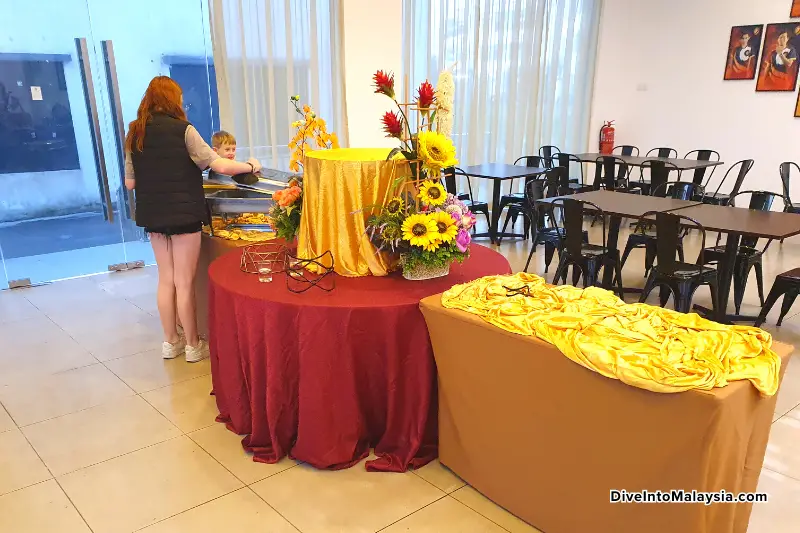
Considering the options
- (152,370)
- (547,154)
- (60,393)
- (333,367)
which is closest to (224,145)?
(152,370)

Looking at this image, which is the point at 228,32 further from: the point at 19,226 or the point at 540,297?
the point at 540,297

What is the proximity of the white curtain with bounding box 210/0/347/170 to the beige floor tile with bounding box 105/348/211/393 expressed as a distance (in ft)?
8.69

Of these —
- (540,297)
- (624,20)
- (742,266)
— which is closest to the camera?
(540,297)

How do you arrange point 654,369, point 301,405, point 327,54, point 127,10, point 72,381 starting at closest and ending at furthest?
point 654,369
point 301,405
point 72,381
point 127,10
point 327,54

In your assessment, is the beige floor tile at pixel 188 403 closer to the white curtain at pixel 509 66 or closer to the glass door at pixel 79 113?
the glass door at pixel 79 113

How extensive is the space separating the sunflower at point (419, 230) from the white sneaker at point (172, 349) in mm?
1938

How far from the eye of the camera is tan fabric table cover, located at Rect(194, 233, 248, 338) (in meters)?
3.25

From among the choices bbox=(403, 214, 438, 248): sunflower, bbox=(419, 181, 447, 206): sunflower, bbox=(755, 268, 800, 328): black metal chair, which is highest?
bbox=(419, 181, 447, 206): sunflower

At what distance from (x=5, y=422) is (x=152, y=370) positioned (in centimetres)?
74

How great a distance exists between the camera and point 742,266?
403cm

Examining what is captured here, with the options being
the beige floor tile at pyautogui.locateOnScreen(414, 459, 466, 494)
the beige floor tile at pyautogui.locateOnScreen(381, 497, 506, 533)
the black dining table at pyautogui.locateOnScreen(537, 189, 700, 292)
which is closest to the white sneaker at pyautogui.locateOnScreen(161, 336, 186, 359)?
the beige floor tile at pyautogui.locateOnScreen(414, 459, 466, 494)

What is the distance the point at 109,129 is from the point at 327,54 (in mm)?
2248

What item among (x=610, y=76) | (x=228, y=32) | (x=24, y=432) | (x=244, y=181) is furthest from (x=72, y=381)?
(x=610, y=76)

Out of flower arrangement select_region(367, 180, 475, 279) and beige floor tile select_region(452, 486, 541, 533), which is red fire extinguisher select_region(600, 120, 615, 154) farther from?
beige floor tile select_region(452, 486, 541, 533)
